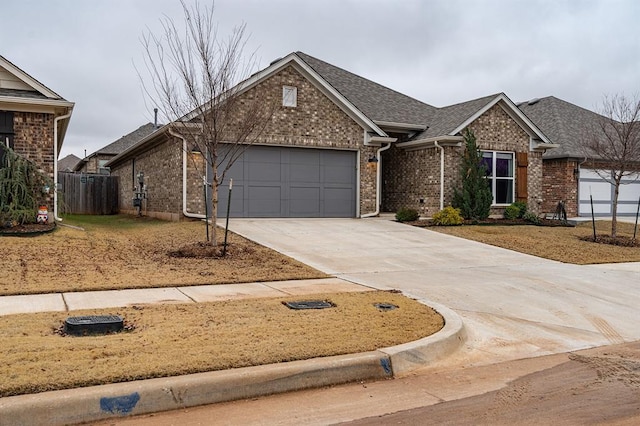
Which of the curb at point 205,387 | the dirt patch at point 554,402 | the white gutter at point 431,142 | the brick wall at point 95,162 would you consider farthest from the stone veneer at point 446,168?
the brick wall at point 95,162

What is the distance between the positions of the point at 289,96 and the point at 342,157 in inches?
118

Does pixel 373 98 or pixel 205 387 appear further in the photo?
pixel 373 98

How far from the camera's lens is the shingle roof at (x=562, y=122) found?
2448 cm

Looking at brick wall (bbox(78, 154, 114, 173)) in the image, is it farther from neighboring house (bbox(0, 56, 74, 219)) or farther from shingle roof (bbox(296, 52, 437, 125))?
neighboring house (bbox(0, 56, 74, 219))

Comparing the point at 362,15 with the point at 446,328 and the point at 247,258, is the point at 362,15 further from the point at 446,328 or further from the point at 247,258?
the point at 446,328

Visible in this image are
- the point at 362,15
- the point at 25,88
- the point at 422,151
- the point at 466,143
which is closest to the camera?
the point at 25,88

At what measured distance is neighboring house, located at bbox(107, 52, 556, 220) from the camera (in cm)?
1862

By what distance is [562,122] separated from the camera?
26.9m

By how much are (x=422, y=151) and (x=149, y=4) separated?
12.2m

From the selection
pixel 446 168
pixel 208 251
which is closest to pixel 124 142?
pixel 446 168

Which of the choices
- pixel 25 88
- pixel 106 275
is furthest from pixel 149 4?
pixel 106 275

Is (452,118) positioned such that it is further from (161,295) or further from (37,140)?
(161,295)

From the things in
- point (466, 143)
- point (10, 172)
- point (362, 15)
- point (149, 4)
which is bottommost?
point (10, 172)

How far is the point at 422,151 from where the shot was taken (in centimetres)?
2192
